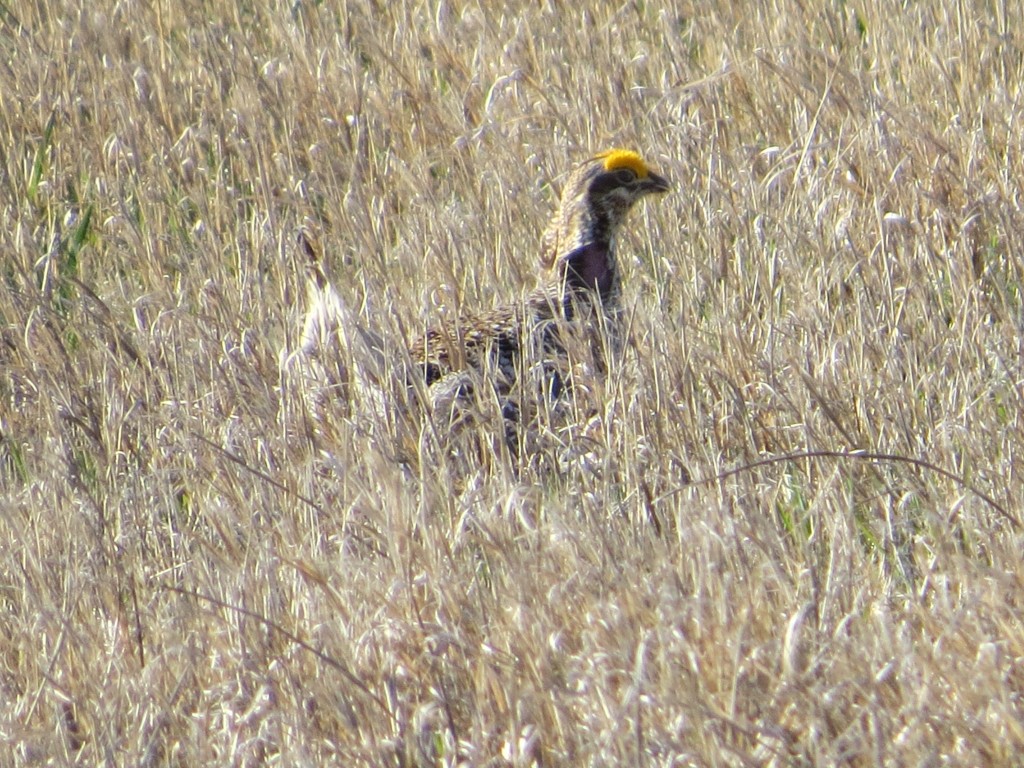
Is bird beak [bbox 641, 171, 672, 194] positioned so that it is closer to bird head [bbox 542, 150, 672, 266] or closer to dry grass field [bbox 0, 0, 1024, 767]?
bird head [bbox 542, 150, 672, 266]

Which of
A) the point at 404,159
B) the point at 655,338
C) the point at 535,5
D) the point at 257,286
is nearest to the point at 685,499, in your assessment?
the point at 655,338

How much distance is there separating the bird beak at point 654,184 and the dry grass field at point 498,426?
15 cm

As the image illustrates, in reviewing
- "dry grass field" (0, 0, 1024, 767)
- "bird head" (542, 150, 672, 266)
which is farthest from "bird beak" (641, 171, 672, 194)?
"dry grass field" (0, 0, 1024, 767)

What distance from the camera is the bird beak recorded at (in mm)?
5432

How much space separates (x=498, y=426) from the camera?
4113 millimetres

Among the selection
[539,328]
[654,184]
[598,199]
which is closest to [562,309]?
[539,328]

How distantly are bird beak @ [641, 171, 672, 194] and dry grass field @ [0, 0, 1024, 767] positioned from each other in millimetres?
154

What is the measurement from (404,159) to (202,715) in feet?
12.1

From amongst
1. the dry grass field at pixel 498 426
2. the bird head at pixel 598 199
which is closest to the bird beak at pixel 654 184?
the bird head at pixel 598 199

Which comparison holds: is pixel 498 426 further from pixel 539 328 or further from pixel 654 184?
pixel 654 184

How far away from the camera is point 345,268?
225 inches

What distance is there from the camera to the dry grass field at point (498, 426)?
2986 mm

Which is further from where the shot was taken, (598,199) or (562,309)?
(598,199)

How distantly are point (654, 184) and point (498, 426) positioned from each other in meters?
1.61
